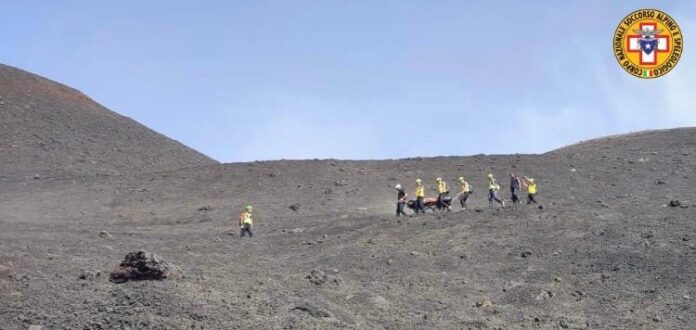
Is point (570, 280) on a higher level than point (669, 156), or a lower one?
lower

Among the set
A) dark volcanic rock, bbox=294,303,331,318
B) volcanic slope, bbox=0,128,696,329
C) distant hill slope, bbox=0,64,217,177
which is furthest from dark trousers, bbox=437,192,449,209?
distant hill slope, bbox=0,64,217,177

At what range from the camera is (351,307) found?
13586mm

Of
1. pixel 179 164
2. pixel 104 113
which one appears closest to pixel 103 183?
pixel 179 164

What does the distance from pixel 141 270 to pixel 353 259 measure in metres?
6.73

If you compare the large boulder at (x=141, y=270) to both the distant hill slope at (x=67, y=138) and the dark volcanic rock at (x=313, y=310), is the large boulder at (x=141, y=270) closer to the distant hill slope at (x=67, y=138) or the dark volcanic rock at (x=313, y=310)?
the dark volcanic rock at (x=313, y=310)

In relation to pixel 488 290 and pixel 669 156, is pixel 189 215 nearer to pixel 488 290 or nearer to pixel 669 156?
pixel 488 290

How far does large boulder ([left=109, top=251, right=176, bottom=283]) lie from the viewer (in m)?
12.6

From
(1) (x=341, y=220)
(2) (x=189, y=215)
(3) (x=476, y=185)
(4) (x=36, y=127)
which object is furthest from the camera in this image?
(4) (x=36, y=127)

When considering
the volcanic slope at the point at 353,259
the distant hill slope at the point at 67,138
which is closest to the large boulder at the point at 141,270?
the volcanic slope at the point at 353,259

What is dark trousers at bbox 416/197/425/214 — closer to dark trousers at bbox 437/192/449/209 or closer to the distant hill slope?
dark trousers at bbox 437/192/449/209

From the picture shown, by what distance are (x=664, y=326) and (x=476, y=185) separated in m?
21.3

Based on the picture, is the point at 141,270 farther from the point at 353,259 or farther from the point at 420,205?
the point at 420,205

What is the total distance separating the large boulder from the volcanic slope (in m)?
0.29

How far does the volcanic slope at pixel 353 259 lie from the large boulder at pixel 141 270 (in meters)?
0.29
